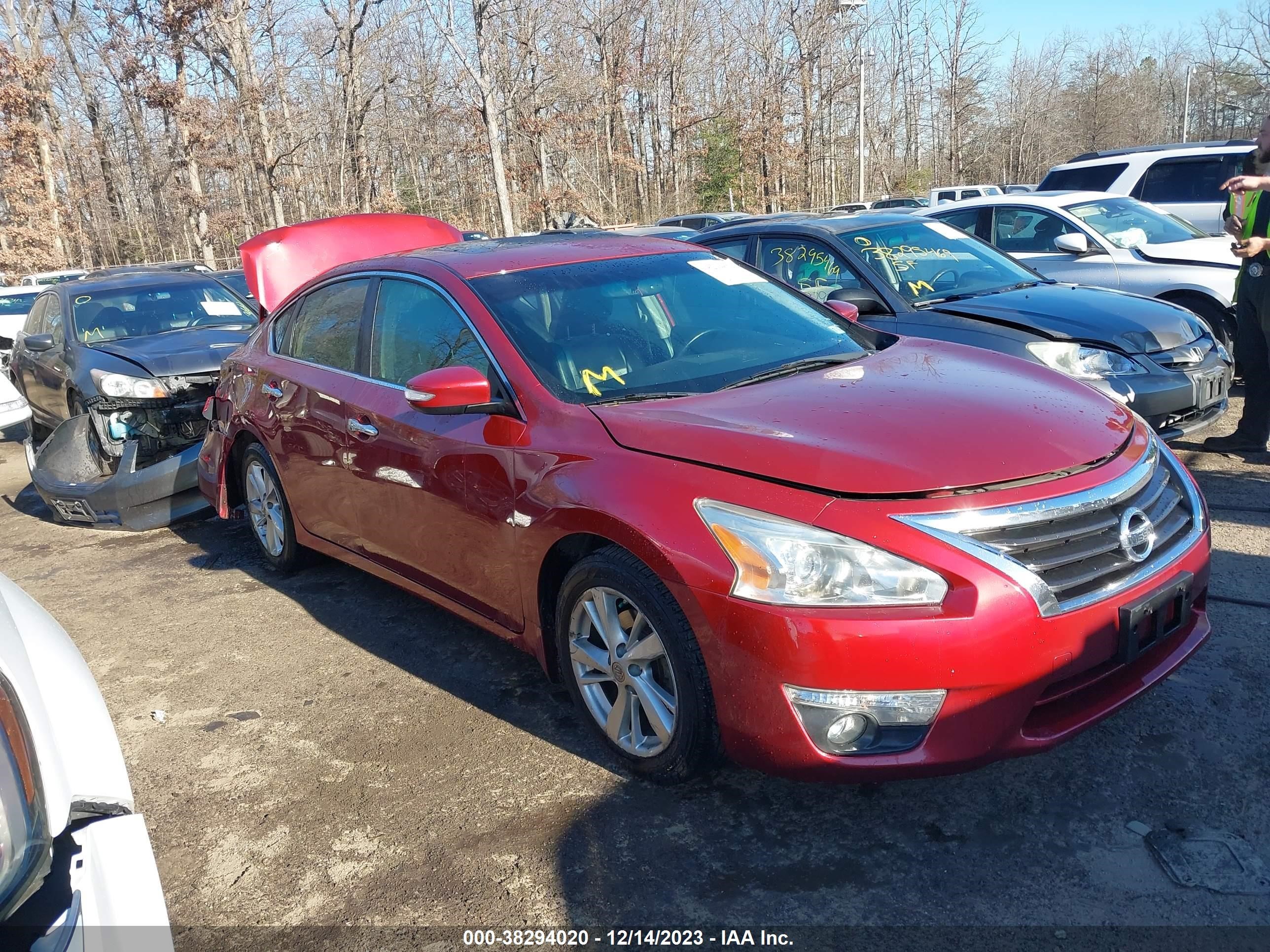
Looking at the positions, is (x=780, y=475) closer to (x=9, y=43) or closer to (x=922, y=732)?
(x=922, y=732)

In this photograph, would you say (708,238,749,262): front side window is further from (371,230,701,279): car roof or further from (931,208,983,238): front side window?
(931,208,983,238): front side window

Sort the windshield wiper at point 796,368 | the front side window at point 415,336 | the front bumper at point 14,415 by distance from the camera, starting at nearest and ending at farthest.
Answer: the windshield wiper at point 796,368
the front side window at point 415,336
the front bumper at point 14,415

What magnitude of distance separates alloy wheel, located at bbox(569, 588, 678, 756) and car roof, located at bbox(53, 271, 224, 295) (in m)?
7.08

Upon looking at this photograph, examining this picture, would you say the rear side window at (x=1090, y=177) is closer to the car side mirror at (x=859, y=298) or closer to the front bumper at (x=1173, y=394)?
the front bumper at (x=1173, y=394)

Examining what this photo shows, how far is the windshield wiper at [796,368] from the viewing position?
11.1ft

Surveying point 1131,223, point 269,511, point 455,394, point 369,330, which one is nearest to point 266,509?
point 269,511

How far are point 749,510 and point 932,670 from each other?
0.61 m

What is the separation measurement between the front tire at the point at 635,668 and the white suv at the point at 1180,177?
30.0 feet

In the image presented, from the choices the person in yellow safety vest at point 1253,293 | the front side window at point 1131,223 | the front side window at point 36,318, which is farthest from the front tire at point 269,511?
the front side window at point 1131,223

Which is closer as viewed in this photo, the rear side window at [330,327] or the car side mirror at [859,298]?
the rear side window at [330,327]

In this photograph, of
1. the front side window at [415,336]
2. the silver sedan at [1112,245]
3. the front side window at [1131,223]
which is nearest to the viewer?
the front side window at [415,336]

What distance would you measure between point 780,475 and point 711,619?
428 mm

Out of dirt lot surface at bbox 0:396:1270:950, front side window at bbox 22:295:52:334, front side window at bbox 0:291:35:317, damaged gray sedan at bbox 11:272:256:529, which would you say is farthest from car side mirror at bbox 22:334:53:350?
front side window at bbox 0:291:35:317

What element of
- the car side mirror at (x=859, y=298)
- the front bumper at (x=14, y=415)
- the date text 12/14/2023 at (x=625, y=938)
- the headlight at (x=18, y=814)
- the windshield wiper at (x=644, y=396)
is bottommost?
the date text 12/14/2023 at (x=625, y=938)
